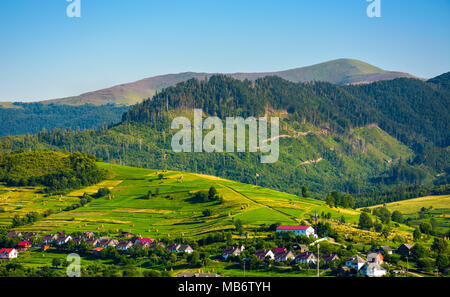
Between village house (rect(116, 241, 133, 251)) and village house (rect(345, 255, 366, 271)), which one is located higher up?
village house (rect(345, 255, 366, 271))

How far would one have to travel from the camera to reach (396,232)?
12525 centimetres

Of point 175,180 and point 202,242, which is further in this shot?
point 175,180

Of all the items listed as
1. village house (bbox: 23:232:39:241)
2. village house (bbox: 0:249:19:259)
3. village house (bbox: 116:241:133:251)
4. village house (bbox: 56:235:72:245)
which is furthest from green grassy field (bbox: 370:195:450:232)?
village house (bbox: 0:249:19:259)

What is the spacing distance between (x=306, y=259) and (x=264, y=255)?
759cm

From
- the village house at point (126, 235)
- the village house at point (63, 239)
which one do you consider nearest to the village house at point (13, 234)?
the village house at point (63, 239)

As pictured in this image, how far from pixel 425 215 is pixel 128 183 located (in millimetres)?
96853

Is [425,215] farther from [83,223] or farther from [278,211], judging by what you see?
[83,223]

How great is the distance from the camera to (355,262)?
8831 cm

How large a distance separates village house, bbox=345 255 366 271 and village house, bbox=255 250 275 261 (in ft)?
45.5

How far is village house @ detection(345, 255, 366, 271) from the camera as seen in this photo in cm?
8750

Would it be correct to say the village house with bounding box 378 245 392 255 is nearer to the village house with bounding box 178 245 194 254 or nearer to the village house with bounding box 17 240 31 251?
the village house with bounding box 178 245 194 254

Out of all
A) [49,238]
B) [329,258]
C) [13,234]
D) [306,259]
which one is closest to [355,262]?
[329,258]
